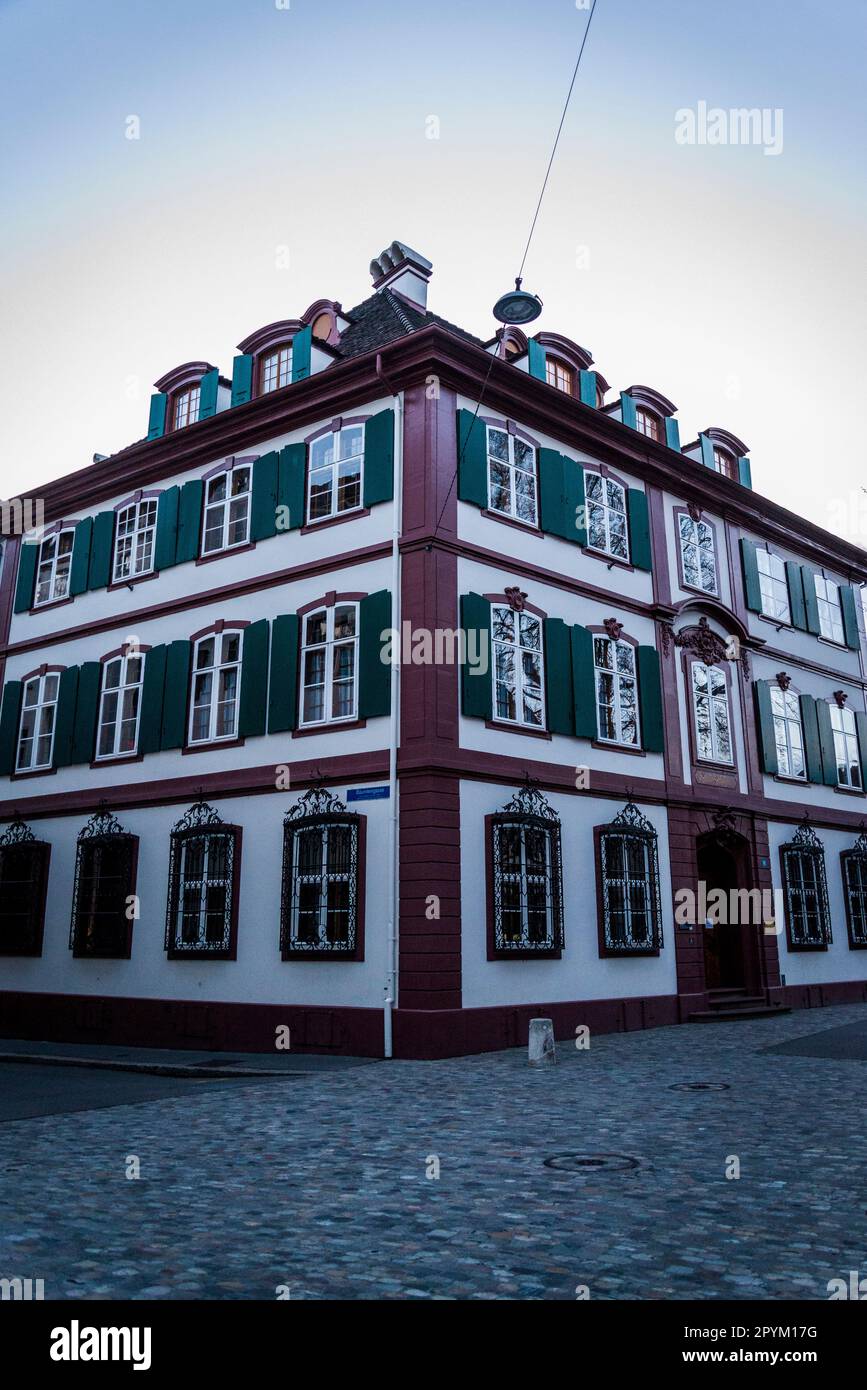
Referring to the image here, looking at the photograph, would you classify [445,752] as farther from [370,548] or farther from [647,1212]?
[647,1212]

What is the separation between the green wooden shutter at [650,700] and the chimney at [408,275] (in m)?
8.45

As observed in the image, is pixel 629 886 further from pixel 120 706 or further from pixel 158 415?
pixel 158 415

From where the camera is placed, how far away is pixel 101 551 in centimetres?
2144

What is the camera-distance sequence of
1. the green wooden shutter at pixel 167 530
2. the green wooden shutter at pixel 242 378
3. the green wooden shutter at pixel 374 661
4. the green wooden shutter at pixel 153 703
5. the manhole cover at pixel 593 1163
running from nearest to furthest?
the manhole cover at pixel 593 1163 < the green wooden shutter at pixel 374 661 < the green wooden shutter at pixel 153 703 < the green wooden shutter at pixel 242 378 < the green wooden shutter at pixel 167 530

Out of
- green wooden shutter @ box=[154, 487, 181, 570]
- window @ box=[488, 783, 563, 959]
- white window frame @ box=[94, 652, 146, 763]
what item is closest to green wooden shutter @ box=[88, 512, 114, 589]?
green wooden shutter @ box=[154, 487, 181, 570]

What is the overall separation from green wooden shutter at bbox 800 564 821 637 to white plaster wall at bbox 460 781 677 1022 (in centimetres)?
852

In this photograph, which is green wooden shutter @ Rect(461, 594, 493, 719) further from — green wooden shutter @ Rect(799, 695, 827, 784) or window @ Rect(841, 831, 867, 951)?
window @ Rect(841, 831, 867, 951)

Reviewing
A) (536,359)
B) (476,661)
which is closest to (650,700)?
(476,661)

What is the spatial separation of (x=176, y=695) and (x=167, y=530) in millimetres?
3502

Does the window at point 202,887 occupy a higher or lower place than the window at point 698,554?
→ lower

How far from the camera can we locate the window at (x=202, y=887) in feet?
54.5

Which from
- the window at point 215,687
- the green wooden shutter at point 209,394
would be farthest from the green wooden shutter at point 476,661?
the green wooden shutter at point 209,394

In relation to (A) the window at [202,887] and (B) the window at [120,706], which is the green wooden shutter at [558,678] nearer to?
(A) the window at [202,887]
